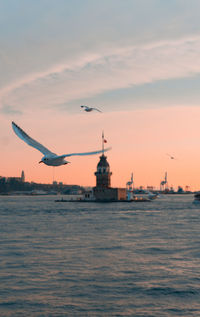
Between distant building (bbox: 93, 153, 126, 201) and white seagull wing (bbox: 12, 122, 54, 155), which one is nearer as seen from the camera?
white seagull wing (bbox: 12, 122, 54, 155)

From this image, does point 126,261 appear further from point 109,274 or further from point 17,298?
point 17,298

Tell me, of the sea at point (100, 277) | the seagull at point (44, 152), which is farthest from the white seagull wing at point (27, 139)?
the sea at point (100, 277)

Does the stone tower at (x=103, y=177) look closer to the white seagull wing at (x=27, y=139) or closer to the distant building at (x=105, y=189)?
the distant building at (x=105, y=189)

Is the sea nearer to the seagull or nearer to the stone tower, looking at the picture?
the seagull

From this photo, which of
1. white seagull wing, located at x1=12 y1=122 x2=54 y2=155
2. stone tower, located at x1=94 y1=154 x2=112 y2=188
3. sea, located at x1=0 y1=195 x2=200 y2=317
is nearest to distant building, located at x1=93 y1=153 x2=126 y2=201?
stone tower, located at x1=94 y1=154 x2=112 y2=188

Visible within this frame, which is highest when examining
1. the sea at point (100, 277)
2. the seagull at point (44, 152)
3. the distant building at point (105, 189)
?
the distant building at point (105, 189)

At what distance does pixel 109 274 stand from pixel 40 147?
13.4 m

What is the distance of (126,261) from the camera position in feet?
115

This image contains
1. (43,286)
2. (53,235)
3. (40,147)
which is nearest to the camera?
(40,147)

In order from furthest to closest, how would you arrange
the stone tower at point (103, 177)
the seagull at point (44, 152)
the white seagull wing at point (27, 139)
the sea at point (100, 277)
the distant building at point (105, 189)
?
the stone tower at point (103, 177) < the distant building at point (105, 189) < the sea at point (100, 277) < the white seagull wing at point (27, 139) < the seagull at point (44, 152)

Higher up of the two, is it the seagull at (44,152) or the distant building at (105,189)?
the distant building at (105,189)

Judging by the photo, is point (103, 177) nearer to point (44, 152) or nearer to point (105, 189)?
point (105, 189)

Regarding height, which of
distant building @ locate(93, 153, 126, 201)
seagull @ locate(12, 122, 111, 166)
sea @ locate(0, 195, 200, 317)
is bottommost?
sea @ locate(0, 195, 200, 317)

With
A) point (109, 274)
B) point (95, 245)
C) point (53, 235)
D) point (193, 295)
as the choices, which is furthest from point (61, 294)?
point (53, 235)
